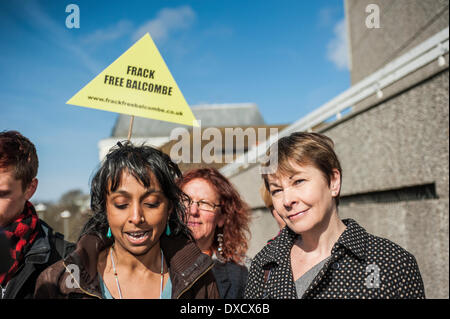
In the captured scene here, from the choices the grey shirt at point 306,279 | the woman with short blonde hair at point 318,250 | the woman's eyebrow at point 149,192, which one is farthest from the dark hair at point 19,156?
the grey shirt at point 306,279

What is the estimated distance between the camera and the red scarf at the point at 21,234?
204 cm

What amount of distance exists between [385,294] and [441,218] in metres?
2.43

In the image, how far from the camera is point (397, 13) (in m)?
6.12

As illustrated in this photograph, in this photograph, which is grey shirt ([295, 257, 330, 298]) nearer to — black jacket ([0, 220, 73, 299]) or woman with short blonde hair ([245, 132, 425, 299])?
woman with short blonde hair ([245, 132, 425, 299])

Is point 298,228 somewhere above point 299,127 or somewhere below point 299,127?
below

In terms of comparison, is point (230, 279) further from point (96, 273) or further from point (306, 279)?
point (96, 273)

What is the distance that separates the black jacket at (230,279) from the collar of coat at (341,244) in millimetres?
661

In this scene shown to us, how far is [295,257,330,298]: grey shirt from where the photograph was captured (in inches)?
77.3

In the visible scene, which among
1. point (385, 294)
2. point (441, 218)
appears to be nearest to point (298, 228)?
point (385, 294)

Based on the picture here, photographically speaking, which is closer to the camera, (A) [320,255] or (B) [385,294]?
(B) [385,294]

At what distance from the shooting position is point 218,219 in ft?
10.6

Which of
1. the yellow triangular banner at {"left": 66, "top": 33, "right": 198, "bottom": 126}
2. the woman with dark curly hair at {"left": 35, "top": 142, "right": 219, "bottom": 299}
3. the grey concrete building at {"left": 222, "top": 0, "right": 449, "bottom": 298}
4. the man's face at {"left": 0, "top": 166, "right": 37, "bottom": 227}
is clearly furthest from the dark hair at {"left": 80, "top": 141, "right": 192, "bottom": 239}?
the grey concrete building at {"left": 222, "top": 0, "right": 449, "bottom": 298}
